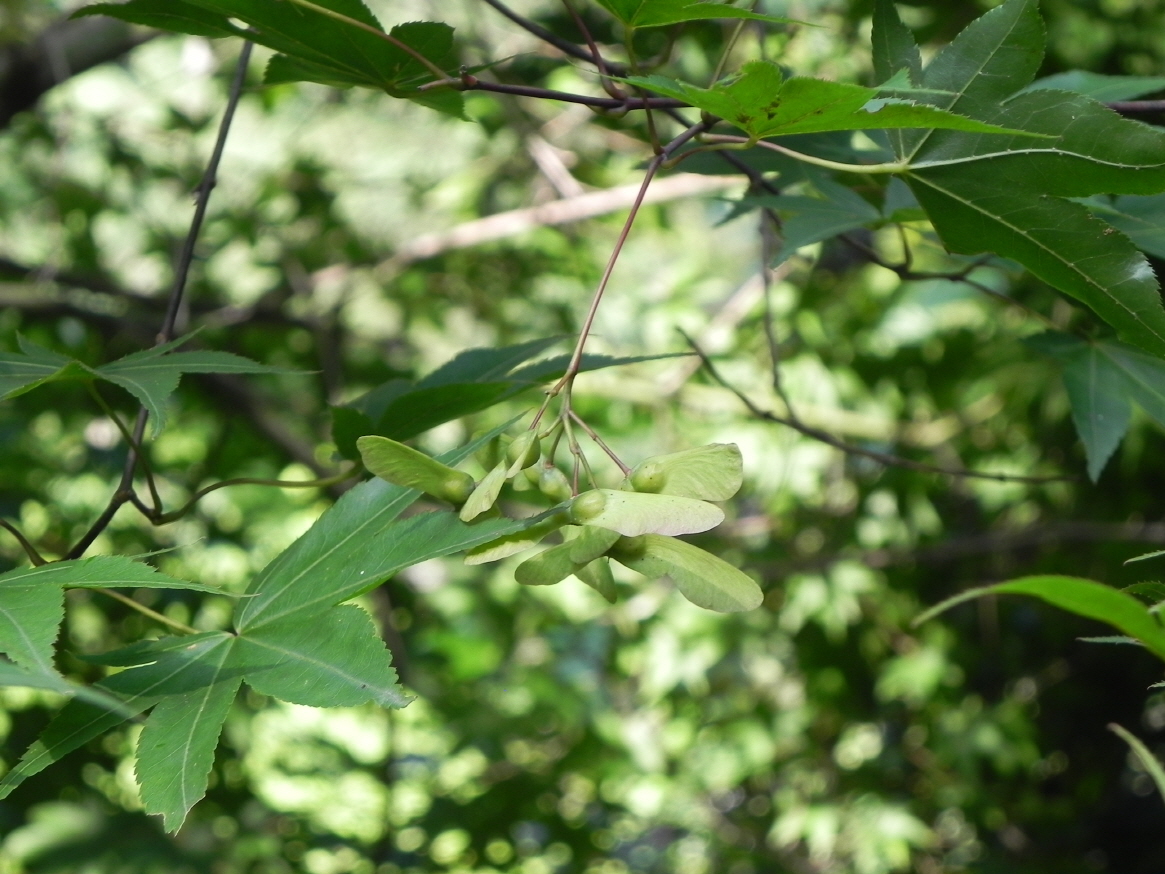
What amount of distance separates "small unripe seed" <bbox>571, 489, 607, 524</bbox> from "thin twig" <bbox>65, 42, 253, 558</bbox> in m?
0.29

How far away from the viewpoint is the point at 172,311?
2.52ft

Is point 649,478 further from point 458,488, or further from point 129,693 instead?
point 129,693

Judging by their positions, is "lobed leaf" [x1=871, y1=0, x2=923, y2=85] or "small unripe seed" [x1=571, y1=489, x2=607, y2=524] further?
"lobed leaf" [x1=871, y1=0, x2=923, y2=85]

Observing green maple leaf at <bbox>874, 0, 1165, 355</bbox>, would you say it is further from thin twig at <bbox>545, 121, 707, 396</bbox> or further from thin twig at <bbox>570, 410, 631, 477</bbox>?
thin twig at <bbox>570, 410, 631, 477</bbox>

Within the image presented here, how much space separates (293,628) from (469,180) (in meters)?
2.18

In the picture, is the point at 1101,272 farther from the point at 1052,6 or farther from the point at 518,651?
the point at 518,651

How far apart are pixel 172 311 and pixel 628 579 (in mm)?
1708

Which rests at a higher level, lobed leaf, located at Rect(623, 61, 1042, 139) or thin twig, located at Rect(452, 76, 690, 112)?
lobed leaf, located at Rect(623, 61, 1042, 139)

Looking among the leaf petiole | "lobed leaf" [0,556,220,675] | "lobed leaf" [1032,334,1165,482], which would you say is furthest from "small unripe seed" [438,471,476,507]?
"lobed leaf" [1032,334,1165,482]

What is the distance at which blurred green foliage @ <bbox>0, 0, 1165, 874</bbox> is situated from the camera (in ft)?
6.43

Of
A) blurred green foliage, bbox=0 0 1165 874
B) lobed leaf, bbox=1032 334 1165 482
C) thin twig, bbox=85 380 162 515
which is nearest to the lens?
thin twig, bbox=85 380 162 515

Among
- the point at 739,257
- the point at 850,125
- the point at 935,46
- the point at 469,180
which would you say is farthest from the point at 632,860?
the point at 739,257

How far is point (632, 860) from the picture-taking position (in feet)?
7.84

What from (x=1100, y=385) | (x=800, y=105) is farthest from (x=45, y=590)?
(x=1100, y=385)
